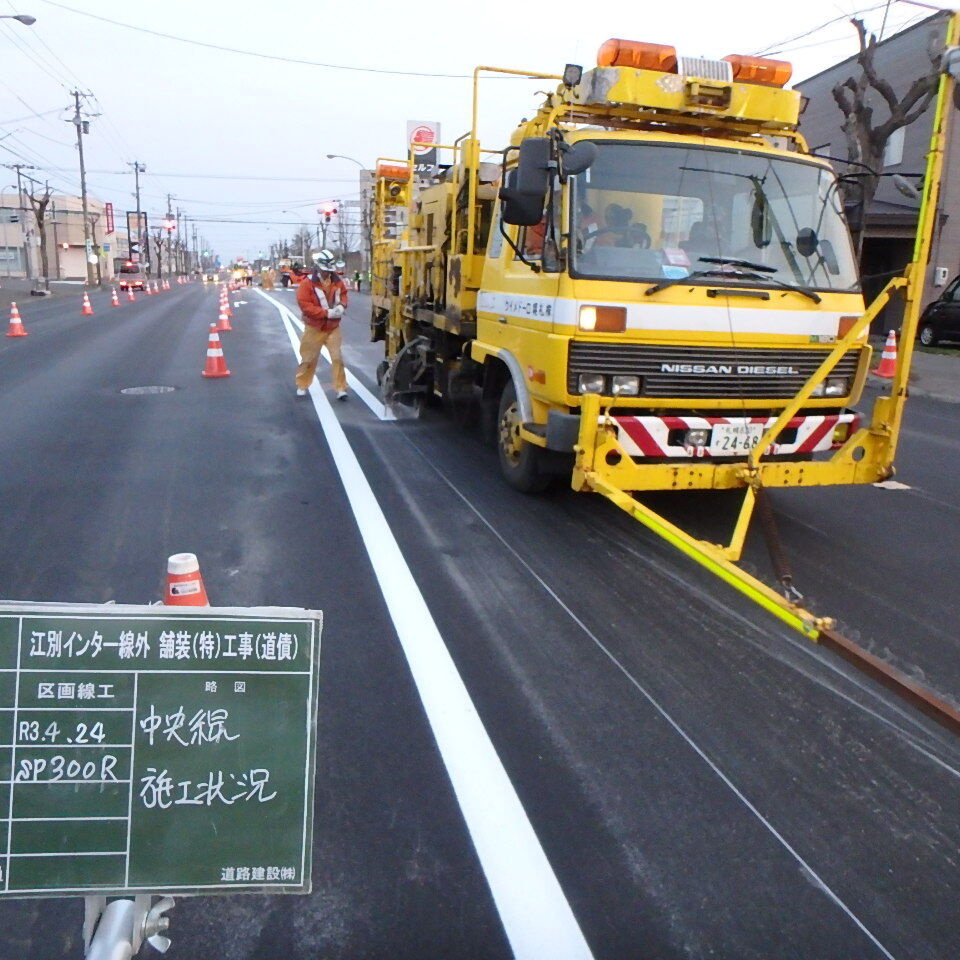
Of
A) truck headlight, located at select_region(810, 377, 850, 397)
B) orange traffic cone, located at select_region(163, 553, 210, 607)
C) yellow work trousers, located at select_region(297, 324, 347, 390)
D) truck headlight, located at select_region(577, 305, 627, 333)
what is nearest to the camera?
orange traffic cone, located at select_region(163, 553, 210, 607)

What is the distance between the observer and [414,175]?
1020 centimetres

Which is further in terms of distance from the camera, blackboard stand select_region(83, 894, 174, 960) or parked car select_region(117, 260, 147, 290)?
parked car select_region(117, 260, 147, 290)

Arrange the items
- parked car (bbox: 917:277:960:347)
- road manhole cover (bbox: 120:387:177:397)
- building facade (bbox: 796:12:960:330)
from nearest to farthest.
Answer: road manhole cover (bbox: 120:387:177:397) < parked car (bbox: 917:277:960:347) < building facade (bbox: 796:12:960:330)

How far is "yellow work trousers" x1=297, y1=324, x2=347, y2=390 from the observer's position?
10773mm

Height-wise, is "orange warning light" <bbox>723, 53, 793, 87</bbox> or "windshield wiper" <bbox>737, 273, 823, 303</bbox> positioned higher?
"orange warning light" <bbox>723, 53, 793, 87</bbox>

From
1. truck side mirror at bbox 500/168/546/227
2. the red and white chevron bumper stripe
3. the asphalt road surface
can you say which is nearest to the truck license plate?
the red and white chevron bumper stripe

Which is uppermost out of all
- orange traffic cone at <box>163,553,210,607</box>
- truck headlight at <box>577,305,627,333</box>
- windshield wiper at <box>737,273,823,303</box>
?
windshield wiper at <box>737,273,823,303</box>

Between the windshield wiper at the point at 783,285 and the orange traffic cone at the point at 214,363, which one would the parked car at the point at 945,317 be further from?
the windshield wiper at the point at 783,285

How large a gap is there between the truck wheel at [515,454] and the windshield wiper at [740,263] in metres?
1.63

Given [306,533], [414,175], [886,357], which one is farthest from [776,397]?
[886,357]

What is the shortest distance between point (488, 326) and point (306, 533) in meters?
2.26

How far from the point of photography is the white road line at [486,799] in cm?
256

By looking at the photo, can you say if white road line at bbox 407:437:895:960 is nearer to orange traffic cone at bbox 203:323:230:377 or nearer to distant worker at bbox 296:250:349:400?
distant worker at bbox 296:250:349:400

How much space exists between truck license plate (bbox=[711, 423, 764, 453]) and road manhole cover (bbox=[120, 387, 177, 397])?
8.53 meters
